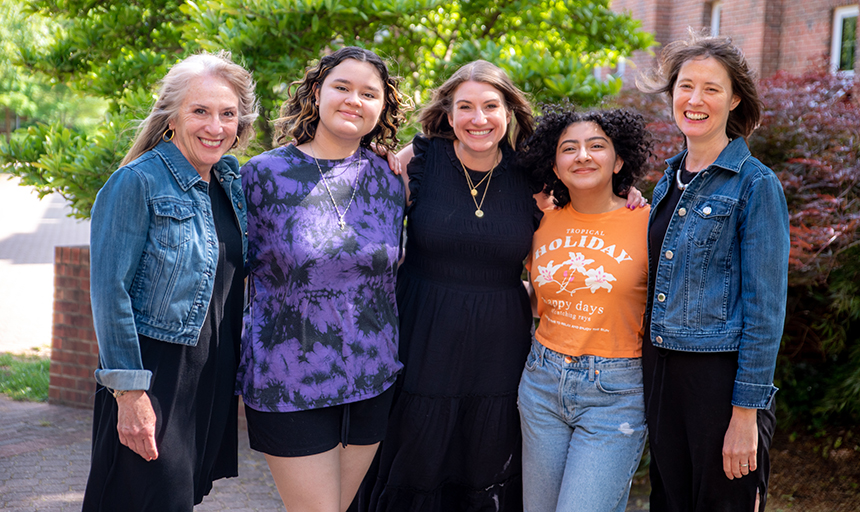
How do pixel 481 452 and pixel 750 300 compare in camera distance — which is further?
pixel 481 452

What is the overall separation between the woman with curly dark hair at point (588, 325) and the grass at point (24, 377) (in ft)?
15.7

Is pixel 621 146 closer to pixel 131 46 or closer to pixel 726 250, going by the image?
pixel 726 250

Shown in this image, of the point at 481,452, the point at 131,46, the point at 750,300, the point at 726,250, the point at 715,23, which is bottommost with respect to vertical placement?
the point at 481,452

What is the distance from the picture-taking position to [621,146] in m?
2.90

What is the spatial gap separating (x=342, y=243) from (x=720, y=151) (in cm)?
141

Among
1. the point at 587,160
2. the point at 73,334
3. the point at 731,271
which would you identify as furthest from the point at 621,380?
the point at 73,334

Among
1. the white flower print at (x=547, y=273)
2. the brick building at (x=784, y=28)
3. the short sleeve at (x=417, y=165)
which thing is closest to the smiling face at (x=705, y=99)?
the white flower print at (x=547, y=273)

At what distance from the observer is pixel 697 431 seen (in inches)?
94.0

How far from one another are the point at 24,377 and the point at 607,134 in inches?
228

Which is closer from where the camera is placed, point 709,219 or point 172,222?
point 172,222

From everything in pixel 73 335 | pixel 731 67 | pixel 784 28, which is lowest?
pixel 73 335

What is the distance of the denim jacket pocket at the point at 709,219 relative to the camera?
2.36 metres

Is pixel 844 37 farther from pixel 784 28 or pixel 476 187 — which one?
pixel 476 187

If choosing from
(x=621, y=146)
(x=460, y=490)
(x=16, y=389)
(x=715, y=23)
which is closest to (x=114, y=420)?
(x=460, y=490)
